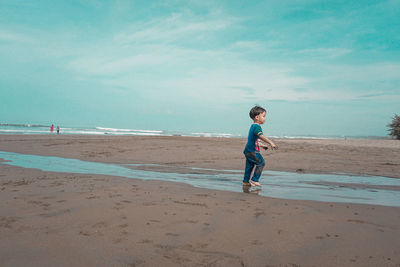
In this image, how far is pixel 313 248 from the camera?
270 cm

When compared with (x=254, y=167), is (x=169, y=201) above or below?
below

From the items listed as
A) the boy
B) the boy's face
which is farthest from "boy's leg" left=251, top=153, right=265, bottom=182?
the boy's face

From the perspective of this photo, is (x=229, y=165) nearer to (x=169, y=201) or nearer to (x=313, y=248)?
(x=169, y=201)

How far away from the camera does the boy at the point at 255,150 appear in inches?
251

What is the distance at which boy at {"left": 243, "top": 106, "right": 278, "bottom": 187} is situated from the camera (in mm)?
6381

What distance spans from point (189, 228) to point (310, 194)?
3073 millimetres

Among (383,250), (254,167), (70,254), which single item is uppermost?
(254,167)

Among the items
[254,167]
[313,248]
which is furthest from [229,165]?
[313,248]

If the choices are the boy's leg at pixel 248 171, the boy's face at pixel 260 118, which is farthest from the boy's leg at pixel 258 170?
the boy's face at pixel 260 118

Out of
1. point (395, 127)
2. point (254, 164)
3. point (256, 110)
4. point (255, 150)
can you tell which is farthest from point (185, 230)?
point (395, 127)

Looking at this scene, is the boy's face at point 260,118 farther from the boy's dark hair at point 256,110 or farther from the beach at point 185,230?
the beach at point 185,230

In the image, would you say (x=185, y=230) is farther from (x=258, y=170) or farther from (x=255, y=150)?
(x=255, y=150)

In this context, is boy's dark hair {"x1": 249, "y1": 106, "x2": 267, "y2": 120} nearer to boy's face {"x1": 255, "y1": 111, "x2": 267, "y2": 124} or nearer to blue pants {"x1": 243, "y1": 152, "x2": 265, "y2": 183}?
boy's face {"x1": 255, "y1": 111, "x2": 267, "y2": 124}

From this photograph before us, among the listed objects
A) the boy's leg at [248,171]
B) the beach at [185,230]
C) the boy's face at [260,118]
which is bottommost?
the beach at [185,230]
